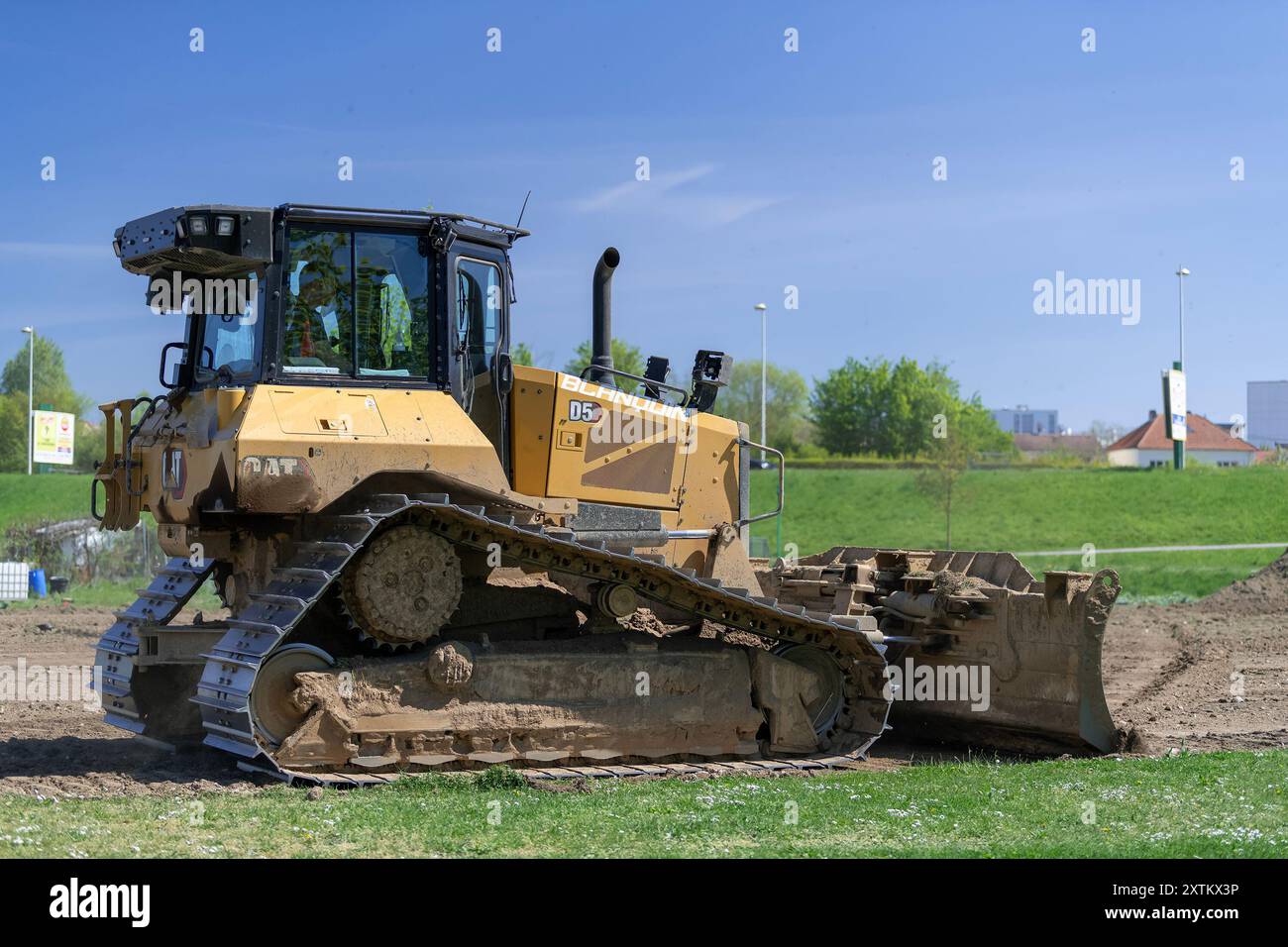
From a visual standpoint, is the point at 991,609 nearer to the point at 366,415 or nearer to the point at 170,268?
the point at 366,415

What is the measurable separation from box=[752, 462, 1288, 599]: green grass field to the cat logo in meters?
34.1

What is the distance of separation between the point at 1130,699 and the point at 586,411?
7.40 m

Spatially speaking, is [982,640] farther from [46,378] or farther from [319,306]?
[46,378]

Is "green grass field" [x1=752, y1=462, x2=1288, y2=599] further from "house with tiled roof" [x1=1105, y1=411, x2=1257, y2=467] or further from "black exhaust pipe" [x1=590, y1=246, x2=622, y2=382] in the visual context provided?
"house with tiled roof" [x1=1105, y1=411, x2=1257, y2=467]

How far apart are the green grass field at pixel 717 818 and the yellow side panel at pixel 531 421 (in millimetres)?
2401

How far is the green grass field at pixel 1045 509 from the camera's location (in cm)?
5059

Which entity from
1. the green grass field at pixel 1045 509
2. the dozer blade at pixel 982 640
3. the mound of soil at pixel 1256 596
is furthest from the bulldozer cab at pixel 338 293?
the green grass field at pixel 1045 509

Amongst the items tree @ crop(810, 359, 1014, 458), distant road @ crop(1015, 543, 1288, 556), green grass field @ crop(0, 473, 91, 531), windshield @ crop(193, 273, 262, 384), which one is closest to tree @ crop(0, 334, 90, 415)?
green grass field @ crop(0, 473, 91, 531)

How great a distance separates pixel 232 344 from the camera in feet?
34.9

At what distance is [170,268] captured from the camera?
10258 millimetres

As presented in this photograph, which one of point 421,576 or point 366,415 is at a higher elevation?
Result: point 366,415

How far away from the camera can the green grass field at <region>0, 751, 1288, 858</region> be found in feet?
24.4
